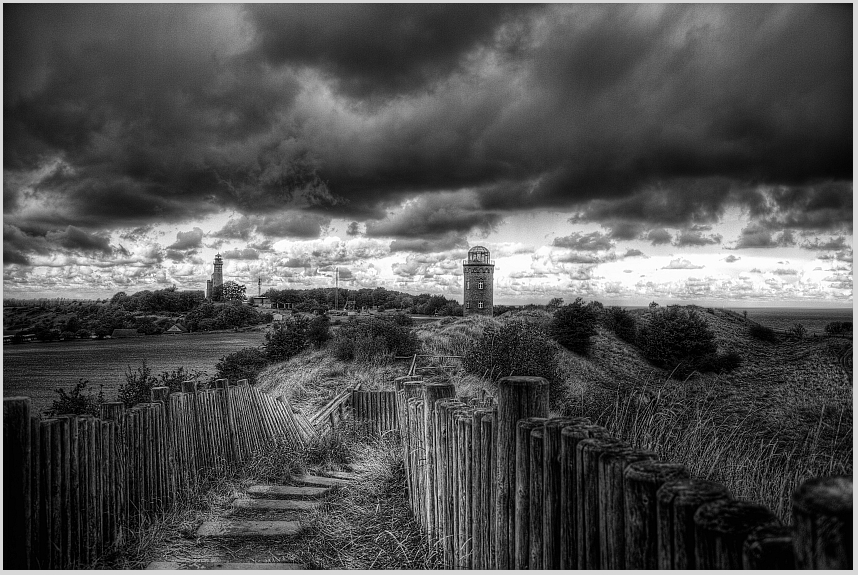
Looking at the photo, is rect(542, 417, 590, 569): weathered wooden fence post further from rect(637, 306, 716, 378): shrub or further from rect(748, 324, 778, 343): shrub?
rect(748, 324, 778, 343): shrub

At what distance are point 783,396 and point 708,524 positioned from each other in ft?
71.0

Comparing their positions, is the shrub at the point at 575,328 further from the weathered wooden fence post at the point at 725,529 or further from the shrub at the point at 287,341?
the weathered wooden fence post at the point at 725,529

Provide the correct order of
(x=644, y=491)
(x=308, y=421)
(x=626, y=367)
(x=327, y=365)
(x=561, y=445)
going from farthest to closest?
1. (x=626, y=367)
2. (x=327, y=365)
3. (x=308, y=421)
4. (x=561, y=445)
5. (x=644, y=491)

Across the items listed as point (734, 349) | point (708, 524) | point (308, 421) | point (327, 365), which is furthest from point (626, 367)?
point (708, 524)

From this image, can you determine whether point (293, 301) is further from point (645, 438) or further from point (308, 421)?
point (645, 438)

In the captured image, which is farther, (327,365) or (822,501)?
(327,365)

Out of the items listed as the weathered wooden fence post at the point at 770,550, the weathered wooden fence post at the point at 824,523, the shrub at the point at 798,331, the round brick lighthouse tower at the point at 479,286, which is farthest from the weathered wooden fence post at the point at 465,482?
the round brick lighthouse tower at the point at 479,286

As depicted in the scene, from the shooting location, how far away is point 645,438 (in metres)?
5.47

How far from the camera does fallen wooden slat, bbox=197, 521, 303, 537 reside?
14.6 feet

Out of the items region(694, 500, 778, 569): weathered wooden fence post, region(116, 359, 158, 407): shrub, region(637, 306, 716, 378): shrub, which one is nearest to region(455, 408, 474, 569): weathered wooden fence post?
region(694, 500, 778, 569): weathered wooden fence post

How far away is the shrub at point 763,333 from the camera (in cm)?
4081

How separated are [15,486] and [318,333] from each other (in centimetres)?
2037

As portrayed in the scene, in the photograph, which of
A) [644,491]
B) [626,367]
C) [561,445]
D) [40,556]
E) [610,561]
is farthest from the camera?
[626,367]

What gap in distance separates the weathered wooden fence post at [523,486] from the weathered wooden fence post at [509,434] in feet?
0.23
